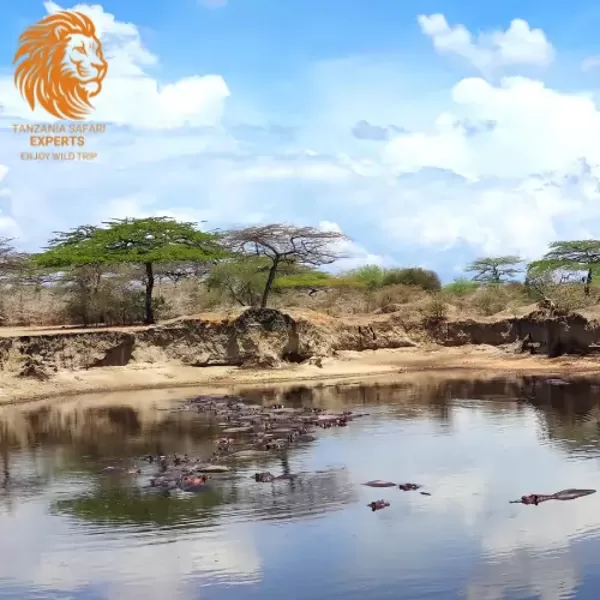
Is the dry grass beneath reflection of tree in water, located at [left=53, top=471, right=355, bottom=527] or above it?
above

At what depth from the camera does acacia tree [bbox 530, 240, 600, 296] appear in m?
55.0

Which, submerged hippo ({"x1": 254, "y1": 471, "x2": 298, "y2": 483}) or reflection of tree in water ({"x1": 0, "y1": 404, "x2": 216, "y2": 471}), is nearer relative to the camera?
submerged hippo ({"x1": 254, "y1": 471, "x2": 298, "y2": 483})

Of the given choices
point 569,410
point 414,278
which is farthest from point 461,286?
point 569,410

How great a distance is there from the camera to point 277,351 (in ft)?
131

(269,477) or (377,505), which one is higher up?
(269,477)

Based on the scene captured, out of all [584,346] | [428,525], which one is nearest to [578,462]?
[428,525]

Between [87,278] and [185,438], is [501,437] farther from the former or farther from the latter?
[87,278]

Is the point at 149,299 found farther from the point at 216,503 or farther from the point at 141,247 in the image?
the point at 216,503

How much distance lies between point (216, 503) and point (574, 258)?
1812 inches

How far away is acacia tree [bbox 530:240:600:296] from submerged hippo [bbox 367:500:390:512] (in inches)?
1709

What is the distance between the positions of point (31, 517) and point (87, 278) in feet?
102

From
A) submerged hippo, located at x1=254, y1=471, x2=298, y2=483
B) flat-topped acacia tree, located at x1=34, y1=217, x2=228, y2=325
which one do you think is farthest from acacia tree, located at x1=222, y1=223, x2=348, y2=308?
submerged hippo, located at x1=254, y1=471, x2=298, y2=483

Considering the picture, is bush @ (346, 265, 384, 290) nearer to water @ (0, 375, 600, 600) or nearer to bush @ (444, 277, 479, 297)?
bush @ (444, 277, 479, 297)

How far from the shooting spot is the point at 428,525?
529 inches
